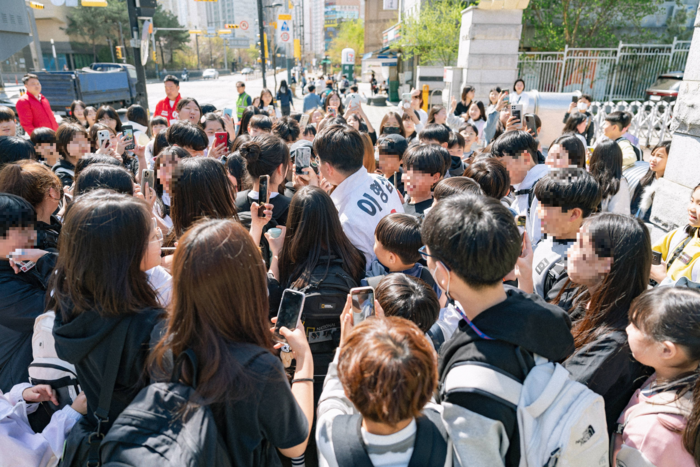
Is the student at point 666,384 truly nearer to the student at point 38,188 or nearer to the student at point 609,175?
the student at point 609,175

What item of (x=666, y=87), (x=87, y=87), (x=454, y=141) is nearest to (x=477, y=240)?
(x=454, y=141)

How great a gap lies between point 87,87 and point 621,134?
20972 mm

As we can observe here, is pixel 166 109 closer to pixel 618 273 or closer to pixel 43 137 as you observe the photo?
pixel 43 137

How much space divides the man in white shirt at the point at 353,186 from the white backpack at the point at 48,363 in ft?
5.83

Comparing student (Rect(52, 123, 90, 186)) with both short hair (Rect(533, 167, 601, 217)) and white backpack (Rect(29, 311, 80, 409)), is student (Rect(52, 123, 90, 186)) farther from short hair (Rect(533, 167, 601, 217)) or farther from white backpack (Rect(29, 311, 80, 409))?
short hair (Rect(533, 167, 601, 217))

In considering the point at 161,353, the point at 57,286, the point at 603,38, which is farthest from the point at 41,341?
the point at 603,38

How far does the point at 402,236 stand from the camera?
8.23ft

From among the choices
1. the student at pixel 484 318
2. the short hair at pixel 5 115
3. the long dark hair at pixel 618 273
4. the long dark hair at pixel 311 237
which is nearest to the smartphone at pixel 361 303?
the student at pixel 484 318

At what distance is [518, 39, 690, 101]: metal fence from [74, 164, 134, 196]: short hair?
16.7 m

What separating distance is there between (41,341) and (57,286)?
38cm

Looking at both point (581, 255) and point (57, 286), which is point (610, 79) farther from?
point (57, 286)

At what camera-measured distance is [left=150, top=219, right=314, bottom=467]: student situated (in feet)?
4.50

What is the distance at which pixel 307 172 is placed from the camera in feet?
14.2

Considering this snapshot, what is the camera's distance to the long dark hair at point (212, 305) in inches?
54.6
